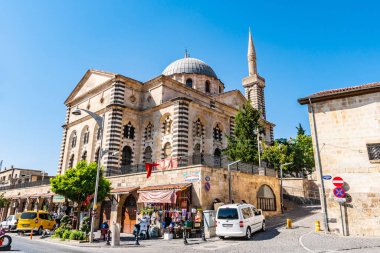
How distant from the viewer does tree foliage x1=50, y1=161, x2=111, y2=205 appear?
18.3 metres

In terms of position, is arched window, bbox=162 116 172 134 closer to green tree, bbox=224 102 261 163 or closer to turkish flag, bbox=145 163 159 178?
green tree, bbox=224 102 261 163

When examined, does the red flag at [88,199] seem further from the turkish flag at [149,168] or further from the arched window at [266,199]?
the arched window at [266,199]

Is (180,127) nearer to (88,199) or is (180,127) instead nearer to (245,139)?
(245,139)

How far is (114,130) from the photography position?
27922 mm

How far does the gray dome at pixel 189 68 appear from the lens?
40.3 metres

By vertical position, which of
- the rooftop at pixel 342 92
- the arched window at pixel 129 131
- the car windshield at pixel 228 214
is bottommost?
the car windshield at pixel 228 214

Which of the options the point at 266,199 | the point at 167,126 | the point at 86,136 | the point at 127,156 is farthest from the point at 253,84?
the point at 86,136

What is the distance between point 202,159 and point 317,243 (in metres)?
8.44

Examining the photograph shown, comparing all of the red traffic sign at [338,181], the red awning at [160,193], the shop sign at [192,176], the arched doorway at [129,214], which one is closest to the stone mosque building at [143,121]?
the arched doorway at [129,214]

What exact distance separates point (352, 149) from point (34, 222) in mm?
22505

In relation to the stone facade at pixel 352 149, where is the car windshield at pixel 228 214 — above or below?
below

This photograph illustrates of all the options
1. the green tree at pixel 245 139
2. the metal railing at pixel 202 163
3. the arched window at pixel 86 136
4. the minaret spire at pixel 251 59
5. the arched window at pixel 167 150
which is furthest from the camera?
the minaret spire at pixel 251 59

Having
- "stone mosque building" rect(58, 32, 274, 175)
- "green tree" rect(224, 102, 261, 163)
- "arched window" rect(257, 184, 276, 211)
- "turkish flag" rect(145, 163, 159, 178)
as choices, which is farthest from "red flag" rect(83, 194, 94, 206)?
"green tree" rect(224, 102, 261, 163)

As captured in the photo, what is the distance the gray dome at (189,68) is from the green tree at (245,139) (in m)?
13.3
